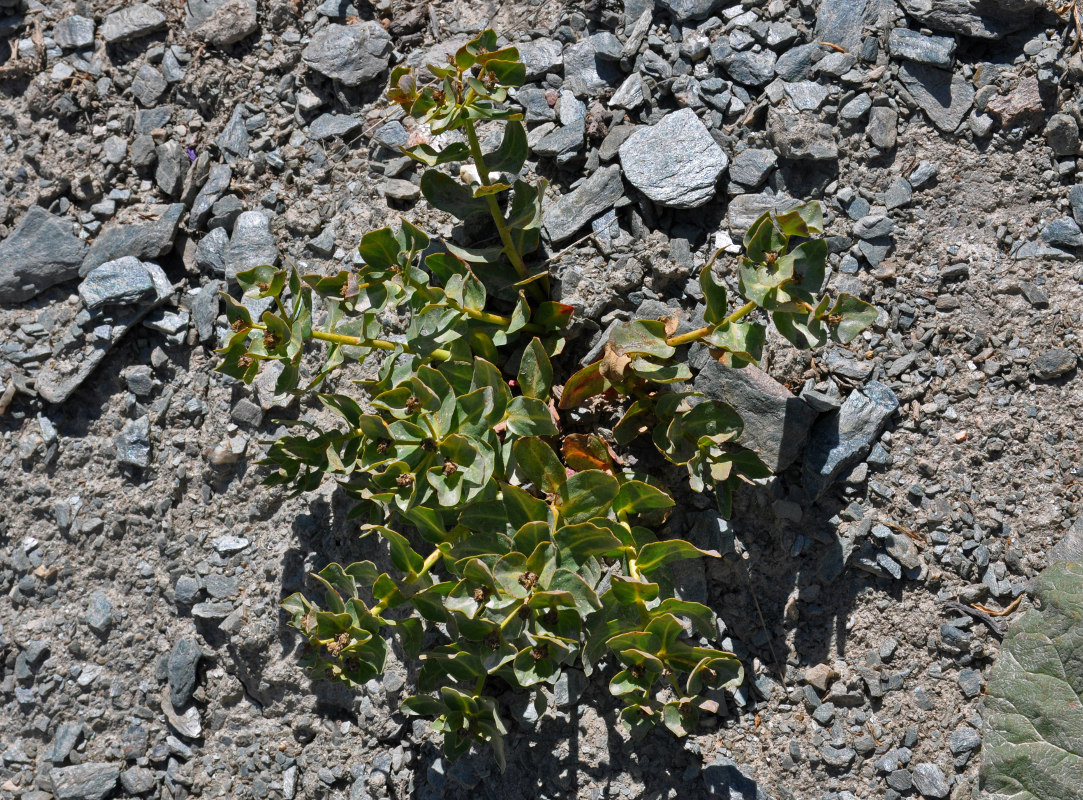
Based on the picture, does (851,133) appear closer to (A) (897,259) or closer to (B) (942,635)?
(A) (897,259)

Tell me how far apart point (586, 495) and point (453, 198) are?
1.30 metres

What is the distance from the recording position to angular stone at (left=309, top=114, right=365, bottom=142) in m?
3.99

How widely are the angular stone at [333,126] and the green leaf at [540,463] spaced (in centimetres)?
184

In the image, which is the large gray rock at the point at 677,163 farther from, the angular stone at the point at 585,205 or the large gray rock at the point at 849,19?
the large gray rock at the point at 849,19

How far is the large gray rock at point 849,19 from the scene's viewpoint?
3520 mm

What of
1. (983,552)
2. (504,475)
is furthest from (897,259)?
(504,475)

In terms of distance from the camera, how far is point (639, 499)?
2.98m

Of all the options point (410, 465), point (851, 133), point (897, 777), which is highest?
point (851, 133)

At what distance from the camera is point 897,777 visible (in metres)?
3.04

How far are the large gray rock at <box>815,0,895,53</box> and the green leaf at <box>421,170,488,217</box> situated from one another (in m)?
1.50

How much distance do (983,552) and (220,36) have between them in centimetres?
387

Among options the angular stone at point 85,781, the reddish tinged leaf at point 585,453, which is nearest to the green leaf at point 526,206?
the reddish tinged leaf at point 585,453

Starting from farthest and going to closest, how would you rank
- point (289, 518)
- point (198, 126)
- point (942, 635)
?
point (198, 126), point (289, 518), point (942, 635)

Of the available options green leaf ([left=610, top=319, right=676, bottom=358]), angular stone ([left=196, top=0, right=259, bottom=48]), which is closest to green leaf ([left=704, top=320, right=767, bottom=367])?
green leaf ([left=610, top=319, right=676, bottom=358])
